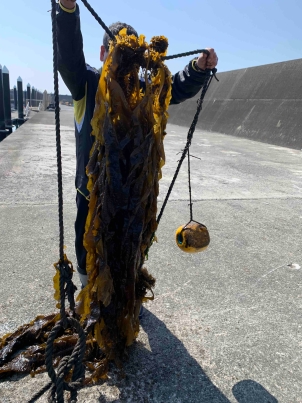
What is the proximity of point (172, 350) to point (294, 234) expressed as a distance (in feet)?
8.26

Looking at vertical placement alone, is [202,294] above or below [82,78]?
below

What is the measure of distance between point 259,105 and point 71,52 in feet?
42.4

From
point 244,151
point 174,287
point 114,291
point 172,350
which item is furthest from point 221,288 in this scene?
point 244,151

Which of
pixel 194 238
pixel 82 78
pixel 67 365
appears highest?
pixel 82 78

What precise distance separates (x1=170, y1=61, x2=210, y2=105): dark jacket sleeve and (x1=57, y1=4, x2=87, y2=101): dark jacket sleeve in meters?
0.64

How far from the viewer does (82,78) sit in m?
1.95

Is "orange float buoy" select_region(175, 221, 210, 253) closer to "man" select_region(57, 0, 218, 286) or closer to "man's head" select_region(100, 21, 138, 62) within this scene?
"man" select_region(57, 0, 218, 286)

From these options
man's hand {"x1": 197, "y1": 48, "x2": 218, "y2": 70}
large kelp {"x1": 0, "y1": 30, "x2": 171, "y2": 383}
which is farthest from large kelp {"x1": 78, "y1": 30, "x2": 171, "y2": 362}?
man's hand {"x1": 197, "y1": 48, "x2": 218, "y2": 70}

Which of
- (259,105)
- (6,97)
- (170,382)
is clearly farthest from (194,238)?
(6,97)

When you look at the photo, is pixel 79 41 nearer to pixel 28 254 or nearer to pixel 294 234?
pixel 28 254

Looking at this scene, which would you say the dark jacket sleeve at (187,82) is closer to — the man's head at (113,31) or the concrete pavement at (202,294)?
the man's head at (113,31)

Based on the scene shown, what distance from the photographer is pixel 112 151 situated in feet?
5.51

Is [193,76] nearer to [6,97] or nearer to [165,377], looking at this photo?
[165,377]

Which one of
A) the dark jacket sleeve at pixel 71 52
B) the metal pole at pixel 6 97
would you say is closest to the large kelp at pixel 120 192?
the dark jacket sleeve at pixel 71 52
